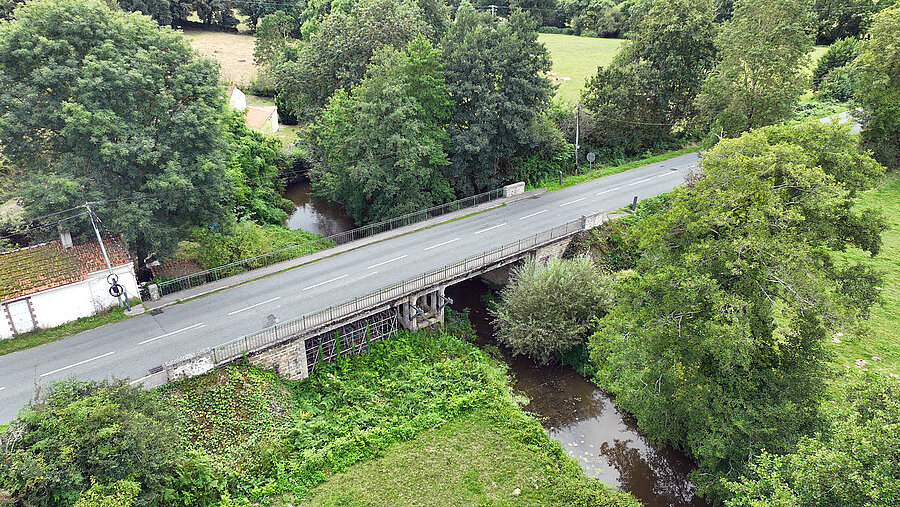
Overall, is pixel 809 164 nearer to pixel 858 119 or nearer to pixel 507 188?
pixel 507 188

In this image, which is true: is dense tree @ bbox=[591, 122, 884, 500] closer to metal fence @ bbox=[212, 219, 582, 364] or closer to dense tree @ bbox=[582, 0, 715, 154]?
metal fence @ bbox=[212, 219, 582, 364]

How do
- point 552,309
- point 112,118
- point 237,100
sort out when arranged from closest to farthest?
point 112,118 → point 552,309 → point 237,100

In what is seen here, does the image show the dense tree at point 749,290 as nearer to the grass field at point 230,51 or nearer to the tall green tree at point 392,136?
the tall green tree at point 392,136

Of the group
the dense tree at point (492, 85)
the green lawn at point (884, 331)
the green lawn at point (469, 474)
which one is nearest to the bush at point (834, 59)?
the green lawn at point (884, 331)

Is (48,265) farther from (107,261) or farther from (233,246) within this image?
(233,246)

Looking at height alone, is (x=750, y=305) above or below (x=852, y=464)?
above

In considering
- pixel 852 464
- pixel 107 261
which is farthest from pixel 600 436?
pixel 107 261
